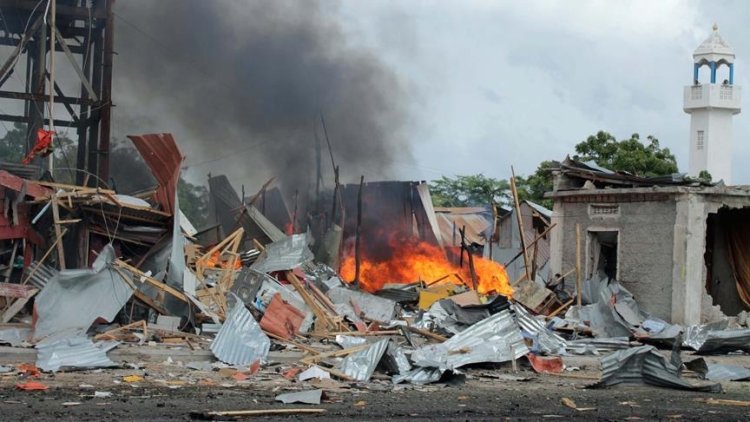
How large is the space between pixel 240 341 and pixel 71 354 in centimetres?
217

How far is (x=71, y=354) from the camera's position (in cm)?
1195

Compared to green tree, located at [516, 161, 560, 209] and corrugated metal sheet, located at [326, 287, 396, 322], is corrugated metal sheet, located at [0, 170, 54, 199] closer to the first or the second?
corrugated metal sheet, located at [326, 287, 396, 322]

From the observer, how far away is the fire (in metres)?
21.2

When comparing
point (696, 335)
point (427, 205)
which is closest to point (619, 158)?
point (427, 205)

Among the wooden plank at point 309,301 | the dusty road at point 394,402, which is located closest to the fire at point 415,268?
the wooden plank at point 309,301

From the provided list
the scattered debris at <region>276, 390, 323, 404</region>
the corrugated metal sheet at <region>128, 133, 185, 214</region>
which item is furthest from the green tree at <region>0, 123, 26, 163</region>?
the scattered debris at <region>276, 390, 323, 404</region>

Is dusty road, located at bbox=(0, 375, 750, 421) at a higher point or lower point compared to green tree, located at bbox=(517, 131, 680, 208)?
lower

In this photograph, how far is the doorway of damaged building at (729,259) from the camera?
778 inches

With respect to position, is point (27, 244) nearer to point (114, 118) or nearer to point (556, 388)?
point (556, 388)

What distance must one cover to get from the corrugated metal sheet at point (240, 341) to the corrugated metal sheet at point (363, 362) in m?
1.27

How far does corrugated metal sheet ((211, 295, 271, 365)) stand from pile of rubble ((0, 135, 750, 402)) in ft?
0.06

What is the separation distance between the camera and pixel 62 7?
1939 cm

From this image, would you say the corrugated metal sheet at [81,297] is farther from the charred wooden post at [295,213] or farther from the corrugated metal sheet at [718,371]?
the charred wooden post at [295,213]

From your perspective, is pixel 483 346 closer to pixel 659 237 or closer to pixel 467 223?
pixel 659 237
